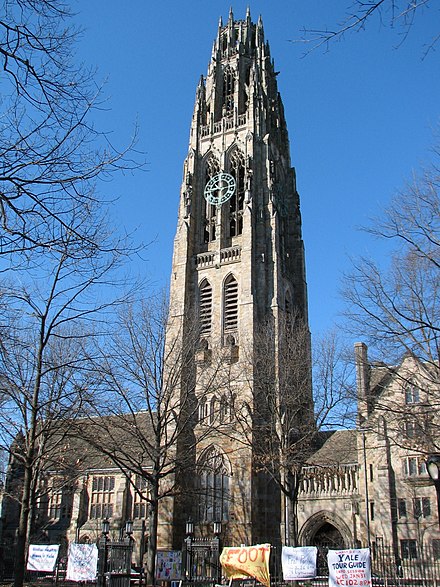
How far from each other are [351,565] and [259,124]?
130 feet

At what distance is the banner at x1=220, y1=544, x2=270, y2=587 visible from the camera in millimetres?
14422

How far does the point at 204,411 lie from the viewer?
127ft

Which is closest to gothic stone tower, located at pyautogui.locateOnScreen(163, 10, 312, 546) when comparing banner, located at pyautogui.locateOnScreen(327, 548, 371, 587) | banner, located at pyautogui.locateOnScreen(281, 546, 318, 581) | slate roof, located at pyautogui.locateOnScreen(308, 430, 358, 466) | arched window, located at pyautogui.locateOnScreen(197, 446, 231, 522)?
arched window, located at pyautogui.locateOnScreen(197, 446, 231, 522)

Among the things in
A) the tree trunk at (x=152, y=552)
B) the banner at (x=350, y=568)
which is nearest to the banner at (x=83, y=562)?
the tree trunk at (x=152, y=552)

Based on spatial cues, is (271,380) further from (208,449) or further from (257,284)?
(257,284)

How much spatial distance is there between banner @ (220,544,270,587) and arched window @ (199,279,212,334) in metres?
25.6

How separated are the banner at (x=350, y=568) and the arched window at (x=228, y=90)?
43.0 meters

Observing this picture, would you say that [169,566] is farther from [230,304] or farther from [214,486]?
[230,304]

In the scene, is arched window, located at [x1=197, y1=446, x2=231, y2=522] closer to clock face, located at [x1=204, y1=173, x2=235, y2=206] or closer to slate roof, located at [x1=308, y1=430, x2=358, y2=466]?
slate roof, located at [x1=308, y1=430, x2=358, y2=466]

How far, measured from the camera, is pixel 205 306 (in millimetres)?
42281

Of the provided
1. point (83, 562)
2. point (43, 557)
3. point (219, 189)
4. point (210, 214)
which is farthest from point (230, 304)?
point (83, 562)

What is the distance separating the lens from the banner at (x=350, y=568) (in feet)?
48.4

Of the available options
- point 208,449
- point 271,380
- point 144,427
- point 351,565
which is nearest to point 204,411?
point 208,449

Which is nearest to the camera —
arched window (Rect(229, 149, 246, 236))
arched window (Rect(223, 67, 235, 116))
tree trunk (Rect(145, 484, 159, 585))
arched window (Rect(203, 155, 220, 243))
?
tree trunk (Rect(145, 484, 159, 585))
